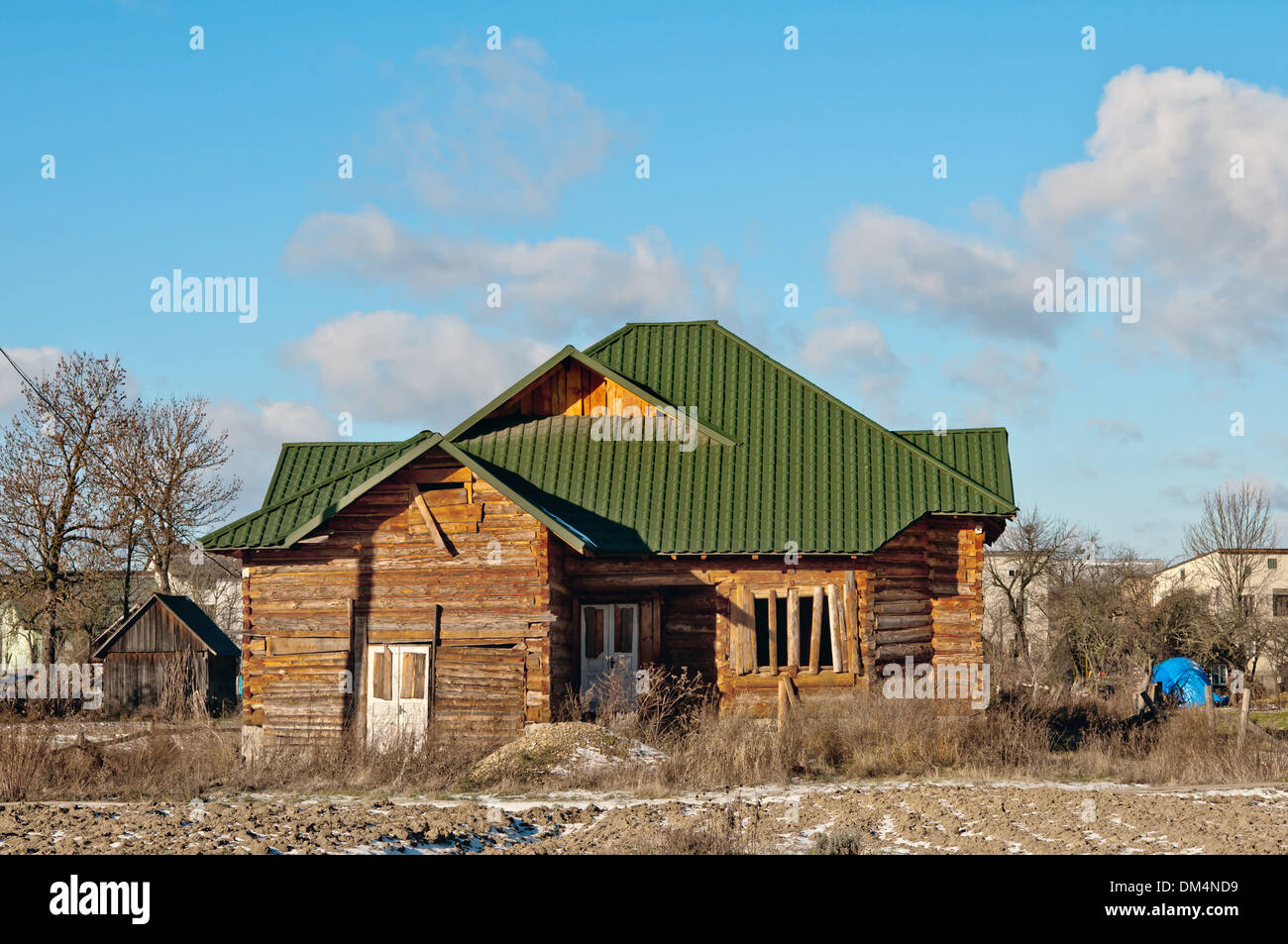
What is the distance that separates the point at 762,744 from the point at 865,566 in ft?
18.4

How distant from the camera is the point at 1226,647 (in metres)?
41.0

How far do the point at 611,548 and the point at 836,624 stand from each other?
14.0ft

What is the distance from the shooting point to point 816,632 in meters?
21.7

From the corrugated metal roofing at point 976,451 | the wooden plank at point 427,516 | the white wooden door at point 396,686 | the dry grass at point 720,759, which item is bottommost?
the dry grass at point 720,759

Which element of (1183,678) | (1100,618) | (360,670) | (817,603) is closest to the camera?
(360,670)

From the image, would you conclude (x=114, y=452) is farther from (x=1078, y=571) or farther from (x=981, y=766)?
(x=1078, y=571)

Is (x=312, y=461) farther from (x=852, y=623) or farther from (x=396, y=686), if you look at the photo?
(x=852, y=623)

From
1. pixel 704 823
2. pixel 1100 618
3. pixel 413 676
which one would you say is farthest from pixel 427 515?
pixel 1100 618

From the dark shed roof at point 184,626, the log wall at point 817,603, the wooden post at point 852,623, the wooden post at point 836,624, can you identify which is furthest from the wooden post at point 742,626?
the dark shed roof at point 184,626

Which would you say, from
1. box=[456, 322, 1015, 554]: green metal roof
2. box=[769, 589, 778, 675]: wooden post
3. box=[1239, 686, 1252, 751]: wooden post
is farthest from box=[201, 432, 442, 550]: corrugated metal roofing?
box=[1239, 686, 1252, 751]: wooden post

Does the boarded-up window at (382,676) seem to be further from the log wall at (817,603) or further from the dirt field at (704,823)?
the dirt field at (704,823)

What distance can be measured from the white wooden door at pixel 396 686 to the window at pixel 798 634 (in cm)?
614

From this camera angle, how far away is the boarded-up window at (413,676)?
19.8m
